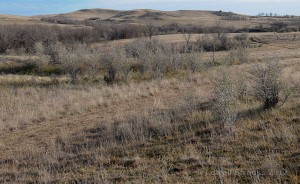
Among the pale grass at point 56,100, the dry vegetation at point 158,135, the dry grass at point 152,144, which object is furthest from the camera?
the pale grass at point 56,100

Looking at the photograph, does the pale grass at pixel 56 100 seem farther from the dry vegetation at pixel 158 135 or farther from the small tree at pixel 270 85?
the small tree at pixel 270 85

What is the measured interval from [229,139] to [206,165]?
4.41ft

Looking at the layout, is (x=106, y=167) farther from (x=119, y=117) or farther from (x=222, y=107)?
(x=119, y=117)

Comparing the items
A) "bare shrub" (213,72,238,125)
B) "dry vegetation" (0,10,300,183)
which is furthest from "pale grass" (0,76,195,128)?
"bare shrub" (213,72,238,125)

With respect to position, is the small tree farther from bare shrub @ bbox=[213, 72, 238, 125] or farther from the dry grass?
bare shrub @ bbox=[213, 72, 238, 125]

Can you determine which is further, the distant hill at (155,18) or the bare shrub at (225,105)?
the distant hill at (155,18)

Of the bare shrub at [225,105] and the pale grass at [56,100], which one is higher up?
the bare shrub at [225,105]

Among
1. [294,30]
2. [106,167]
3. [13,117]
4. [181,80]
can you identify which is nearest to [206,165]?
[106,167]

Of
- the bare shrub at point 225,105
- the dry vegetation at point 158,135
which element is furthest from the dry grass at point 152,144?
the bare shrub at point 225,105

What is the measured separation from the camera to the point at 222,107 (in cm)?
843

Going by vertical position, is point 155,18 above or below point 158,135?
above

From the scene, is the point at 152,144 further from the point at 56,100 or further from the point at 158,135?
the point at 56,100

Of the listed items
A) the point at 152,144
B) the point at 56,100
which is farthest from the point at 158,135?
the point at 56,100

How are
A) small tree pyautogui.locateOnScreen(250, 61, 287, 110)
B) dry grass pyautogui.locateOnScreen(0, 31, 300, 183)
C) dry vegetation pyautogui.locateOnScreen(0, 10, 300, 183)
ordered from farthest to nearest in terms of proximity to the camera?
small tree pyautogui.locateOnScreen(250, 61, 287, 110), dry vegetation pyautogui.locateOnScreen(0, 10, 300, 183), dry grass pyautogui.locateOnScreen(0, 31, 300, 183)
